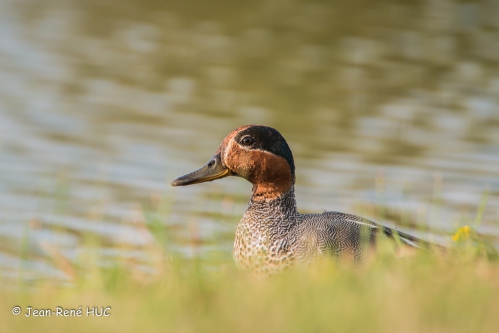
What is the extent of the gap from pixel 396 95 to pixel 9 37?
6.27 m

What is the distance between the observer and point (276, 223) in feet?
17.1

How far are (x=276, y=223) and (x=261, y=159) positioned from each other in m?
0.43

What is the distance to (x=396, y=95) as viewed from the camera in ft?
40.6

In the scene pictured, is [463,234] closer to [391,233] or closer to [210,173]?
[391,233]

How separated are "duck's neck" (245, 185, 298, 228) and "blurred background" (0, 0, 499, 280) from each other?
565 millimetres

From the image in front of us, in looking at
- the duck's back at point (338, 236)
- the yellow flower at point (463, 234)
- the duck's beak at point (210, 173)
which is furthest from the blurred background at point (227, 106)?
the yellow flower at point (463, 234)

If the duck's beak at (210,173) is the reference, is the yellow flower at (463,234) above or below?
below

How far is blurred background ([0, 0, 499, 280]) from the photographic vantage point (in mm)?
8859

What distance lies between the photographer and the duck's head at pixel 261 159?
541cm

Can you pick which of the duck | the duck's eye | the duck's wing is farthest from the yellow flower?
the duck's eye

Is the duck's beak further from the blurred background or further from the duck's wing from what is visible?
the duck's wing

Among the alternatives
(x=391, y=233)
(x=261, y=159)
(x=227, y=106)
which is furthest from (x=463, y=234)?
(x=227, y=106)

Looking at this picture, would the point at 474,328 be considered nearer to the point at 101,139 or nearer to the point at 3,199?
the point at 3,199

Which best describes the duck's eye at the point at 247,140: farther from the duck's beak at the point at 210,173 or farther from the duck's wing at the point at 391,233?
the duck's wing at the point at 391,233
